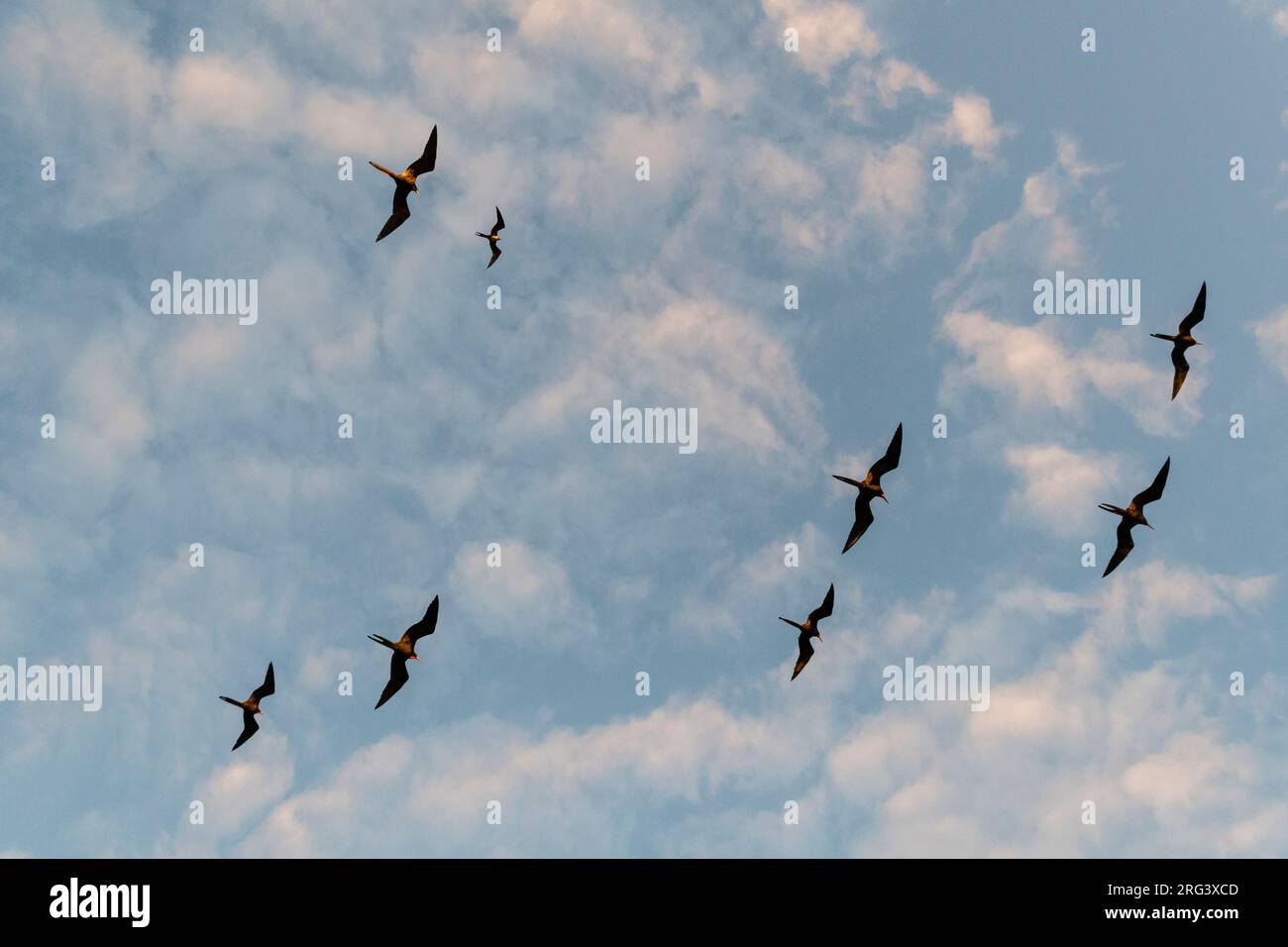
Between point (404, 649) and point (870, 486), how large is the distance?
21.8m

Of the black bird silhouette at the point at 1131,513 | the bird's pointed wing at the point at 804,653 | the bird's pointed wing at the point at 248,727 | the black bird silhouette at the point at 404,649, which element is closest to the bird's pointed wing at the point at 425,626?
the black bird silhouette at the point at 404,649

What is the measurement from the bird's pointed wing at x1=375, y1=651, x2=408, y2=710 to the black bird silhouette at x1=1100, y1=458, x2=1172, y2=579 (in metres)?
31.5

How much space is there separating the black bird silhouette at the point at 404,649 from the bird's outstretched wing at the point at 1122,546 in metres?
30.3

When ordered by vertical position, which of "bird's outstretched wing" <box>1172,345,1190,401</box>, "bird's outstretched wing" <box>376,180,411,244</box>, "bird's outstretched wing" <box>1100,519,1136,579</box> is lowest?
"bird's outstretched wing" <box>1100,519,1136,579</box>

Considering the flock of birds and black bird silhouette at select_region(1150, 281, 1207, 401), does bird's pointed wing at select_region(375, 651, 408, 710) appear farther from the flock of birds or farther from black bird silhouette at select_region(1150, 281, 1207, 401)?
black bird silhouette at select_region(1150, 281, 1207, 401)

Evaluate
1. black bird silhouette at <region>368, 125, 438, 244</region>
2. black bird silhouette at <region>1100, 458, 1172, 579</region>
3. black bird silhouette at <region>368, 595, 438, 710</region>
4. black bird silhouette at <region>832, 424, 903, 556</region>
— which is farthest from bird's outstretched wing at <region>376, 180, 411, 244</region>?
black bird silhouette at <region>1100, 458, 1172, 579</region>

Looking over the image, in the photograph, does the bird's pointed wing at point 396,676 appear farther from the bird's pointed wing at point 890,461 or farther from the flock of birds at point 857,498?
the bird's pointed wing at point 890,461

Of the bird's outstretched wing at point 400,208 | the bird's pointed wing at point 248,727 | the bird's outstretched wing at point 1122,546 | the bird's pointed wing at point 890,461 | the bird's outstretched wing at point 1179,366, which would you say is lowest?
the bird's pointed wing at point 248,727

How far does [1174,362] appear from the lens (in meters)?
43.8

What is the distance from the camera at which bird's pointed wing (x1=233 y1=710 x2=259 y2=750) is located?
43.2 m

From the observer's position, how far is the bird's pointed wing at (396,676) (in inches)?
1657
